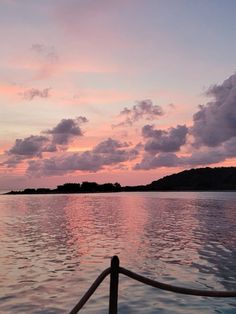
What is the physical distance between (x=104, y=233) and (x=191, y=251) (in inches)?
519

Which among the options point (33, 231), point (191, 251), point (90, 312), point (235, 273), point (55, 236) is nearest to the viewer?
point (90, 312)

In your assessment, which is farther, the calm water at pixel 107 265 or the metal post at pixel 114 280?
the calm water at pixel 107 265

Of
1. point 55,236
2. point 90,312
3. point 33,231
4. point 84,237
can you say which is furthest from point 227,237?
point 90,312

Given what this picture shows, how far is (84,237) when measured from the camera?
3744 cm

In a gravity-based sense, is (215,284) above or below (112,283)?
below

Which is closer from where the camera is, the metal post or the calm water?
the metal post

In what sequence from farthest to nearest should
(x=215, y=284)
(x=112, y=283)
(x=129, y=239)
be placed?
A: (x=129, y=239), (x=215, y=284), (x=112, y=283)

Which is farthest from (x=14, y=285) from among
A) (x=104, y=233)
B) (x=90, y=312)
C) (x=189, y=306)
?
(x=104, y=233)

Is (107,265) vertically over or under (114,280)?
under

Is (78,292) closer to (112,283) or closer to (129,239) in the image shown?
(112,283)

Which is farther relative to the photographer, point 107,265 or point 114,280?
point 107,265

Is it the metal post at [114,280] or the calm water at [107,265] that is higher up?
the metal post at [114,280]

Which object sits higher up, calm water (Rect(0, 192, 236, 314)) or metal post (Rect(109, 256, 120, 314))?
metal post (Rect(109, 256, 120, 314))

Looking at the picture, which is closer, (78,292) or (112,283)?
(112,283)
